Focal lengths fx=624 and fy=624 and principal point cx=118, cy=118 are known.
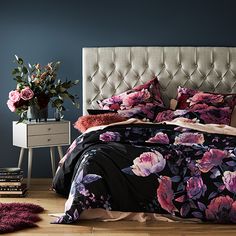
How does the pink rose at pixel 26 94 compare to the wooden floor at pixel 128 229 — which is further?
the pink rose at pixel 26 94

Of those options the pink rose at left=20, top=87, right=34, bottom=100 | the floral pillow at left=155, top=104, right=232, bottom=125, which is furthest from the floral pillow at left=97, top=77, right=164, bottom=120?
the pink rose at left=20, top=87, right=34, bottom=100

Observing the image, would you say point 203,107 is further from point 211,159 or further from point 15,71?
point 15,71

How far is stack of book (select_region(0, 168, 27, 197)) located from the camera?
5.36 metres

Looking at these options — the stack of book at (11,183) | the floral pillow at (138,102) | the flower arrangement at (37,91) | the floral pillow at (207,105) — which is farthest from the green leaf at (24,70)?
the floral pillow at (207,105)

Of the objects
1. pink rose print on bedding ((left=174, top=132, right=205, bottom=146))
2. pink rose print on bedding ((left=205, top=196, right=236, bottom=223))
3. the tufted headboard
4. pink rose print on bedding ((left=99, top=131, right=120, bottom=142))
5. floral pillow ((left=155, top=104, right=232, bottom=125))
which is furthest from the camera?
the tufted headboard

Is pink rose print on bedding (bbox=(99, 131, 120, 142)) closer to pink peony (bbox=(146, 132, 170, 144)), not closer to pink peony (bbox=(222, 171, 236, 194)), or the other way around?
pink peony (bbox=(146, 132, 170, 144))

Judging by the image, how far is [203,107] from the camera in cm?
571

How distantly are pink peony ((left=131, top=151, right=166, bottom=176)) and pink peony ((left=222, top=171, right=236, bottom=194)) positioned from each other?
0.44 m

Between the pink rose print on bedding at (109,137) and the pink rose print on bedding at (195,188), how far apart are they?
0.76 meters

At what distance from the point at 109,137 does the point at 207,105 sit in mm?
1271

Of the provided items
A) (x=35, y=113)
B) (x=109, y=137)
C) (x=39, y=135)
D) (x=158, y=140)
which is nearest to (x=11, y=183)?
(x=39, y=135)

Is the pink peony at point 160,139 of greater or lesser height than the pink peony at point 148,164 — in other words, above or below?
above

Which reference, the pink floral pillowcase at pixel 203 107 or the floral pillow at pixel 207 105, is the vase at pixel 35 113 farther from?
the floral pillow at pixel 207 105

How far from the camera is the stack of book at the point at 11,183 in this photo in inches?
211
